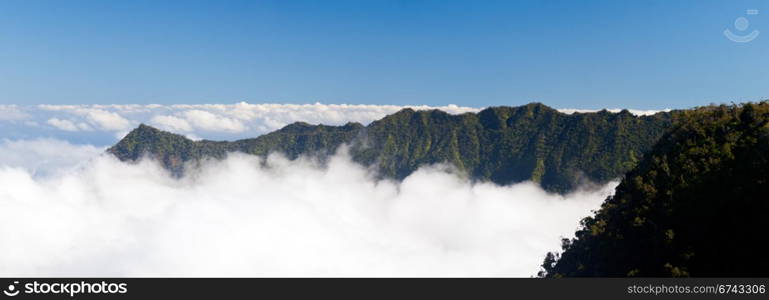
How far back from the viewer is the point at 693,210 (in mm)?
82312

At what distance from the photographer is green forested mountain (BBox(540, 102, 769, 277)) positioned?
69.9 metres

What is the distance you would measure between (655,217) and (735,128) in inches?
1351

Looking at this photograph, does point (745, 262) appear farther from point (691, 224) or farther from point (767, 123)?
point (767, 123)

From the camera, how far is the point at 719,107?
116m

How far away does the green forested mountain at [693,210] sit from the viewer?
69938 millimetres
